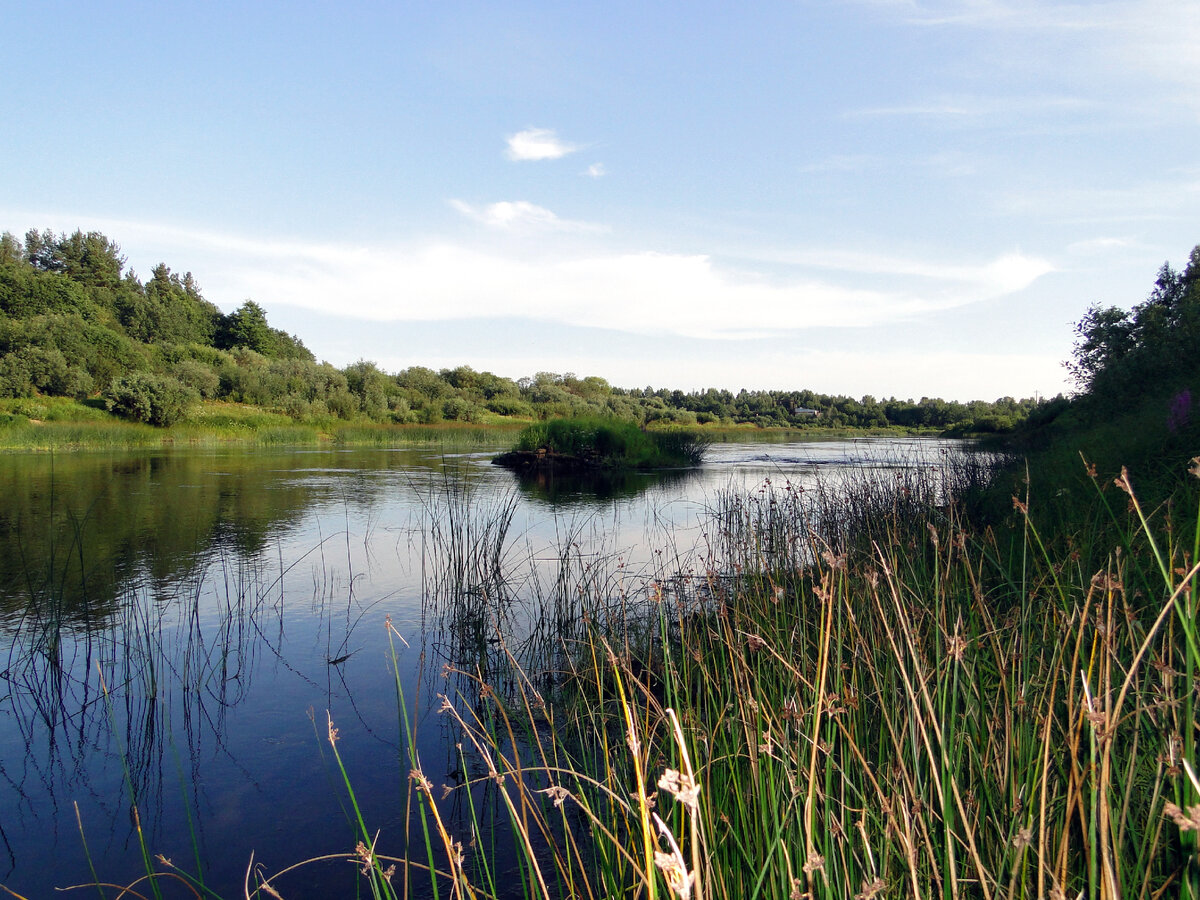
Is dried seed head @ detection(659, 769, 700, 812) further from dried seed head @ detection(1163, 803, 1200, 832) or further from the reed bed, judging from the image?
dried seed head @ detection(1163, 803, 1200, 832)

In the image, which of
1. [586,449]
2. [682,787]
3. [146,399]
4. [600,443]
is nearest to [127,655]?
[682,787]

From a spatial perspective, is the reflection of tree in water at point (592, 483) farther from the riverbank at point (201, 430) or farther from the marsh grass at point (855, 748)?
the riverbank at point (201, 430)

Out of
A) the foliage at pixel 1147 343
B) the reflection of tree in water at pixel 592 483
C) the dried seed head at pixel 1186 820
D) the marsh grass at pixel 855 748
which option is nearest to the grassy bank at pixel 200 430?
the reflection of tree in water at pixel 592 483

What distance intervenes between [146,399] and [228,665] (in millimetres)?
29411

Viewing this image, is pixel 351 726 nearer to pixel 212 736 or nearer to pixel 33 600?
pixel 212 736

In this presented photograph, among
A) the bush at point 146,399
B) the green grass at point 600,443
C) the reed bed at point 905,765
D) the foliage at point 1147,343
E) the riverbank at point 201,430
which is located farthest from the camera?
the bush at point 146,399

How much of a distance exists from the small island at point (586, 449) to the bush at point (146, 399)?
57.1 ft

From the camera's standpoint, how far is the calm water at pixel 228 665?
288 centimetres

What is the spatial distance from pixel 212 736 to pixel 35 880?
115 cm

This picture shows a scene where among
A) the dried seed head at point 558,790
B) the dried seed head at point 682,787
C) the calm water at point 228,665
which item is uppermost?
the dried seed head at point 682,787

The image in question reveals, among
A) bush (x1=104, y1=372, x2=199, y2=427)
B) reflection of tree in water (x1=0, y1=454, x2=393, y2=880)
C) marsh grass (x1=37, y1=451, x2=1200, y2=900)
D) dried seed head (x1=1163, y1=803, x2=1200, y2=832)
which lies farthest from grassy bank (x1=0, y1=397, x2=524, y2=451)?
dried seed head (x1=1163, y1=803, x2=1200, y2=832)

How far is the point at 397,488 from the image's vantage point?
13.8 meters

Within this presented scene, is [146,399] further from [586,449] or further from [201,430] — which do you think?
[586,449]

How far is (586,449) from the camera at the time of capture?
1973 centimetres
